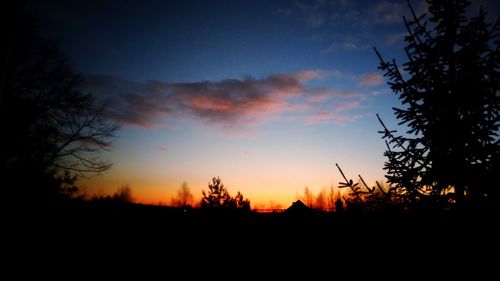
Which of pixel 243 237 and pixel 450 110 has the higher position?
pixel 450 110

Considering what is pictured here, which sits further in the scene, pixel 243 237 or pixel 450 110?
pixel 243 237

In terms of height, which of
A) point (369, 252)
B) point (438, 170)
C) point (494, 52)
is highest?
point (494, 52)

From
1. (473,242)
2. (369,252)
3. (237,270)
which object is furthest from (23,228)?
(473,242)

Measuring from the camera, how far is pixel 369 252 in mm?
5363

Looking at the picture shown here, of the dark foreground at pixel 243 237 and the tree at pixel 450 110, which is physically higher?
the tree at pixel 450 110

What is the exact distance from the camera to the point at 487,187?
485 cm

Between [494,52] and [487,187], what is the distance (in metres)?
2.80

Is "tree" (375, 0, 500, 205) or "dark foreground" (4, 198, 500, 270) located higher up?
"tree" (375, 0, 500, 205)

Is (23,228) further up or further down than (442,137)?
further down

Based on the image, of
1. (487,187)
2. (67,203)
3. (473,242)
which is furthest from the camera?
(67,203)

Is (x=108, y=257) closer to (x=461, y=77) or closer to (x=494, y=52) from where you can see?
(x=461, y=77)

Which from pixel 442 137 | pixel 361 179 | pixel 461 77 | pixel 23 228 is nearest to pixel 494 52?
pixel 461 77

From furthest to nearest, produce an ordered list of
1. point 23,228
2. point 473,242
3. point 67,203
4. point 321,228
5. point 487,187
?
point 67,203, point 23,228, point 321,228, point 487,187, point 473,242

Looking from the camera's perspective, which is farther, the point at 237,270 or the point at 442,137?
the point at 237,270
